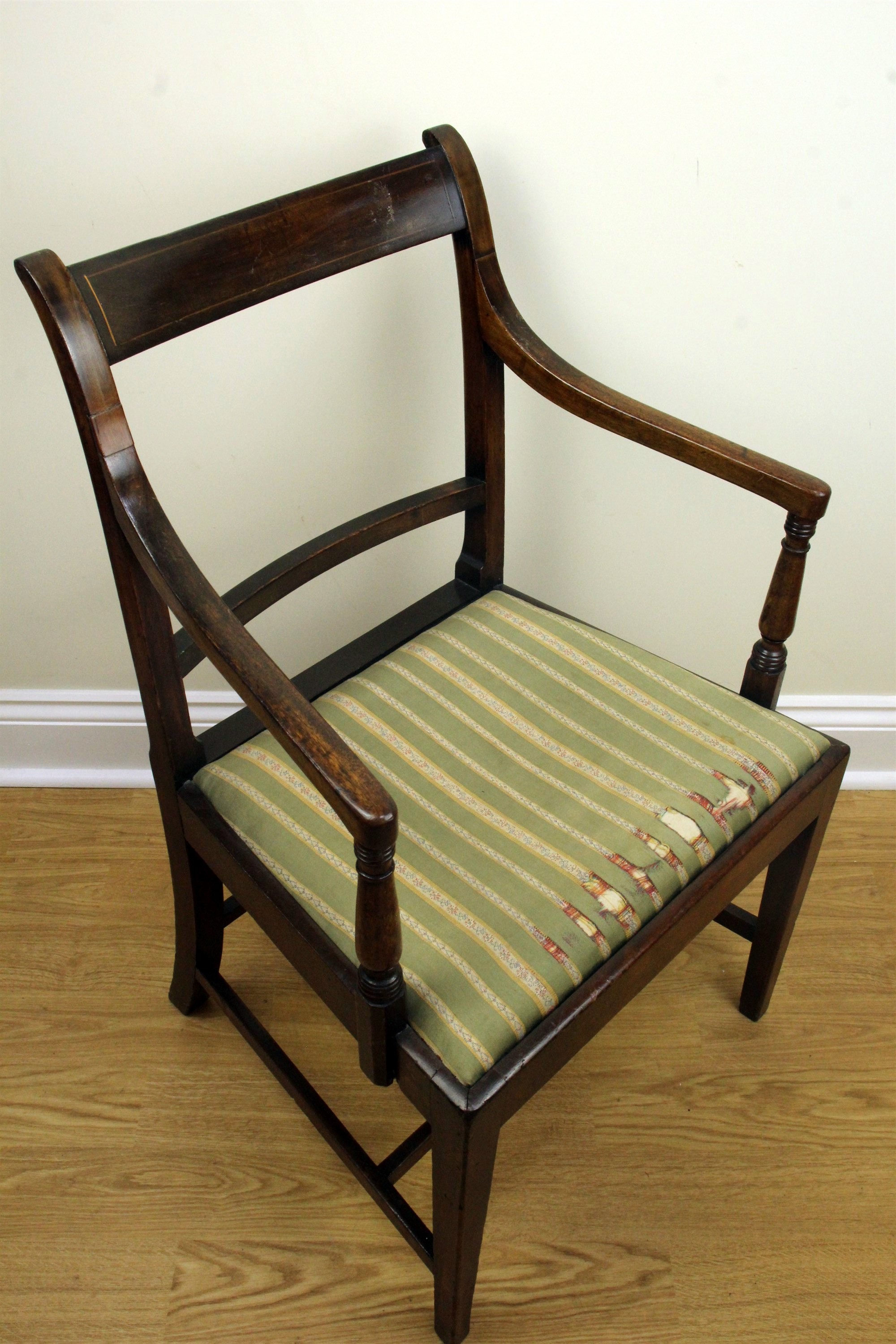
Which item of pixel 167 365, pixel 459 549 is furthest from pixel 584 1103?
pixel 167 365

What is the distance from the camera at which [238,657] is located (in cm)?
90

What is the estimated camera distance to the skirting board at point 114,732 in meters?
1.79

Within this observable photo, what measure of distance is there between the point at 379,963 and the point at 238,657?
274mm

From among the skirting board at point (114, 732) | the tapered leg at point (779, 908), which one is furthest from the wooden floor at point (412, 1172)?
the skirting board at point (114, 732)

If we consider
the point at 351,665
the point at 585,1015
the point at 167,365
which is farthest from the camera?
the point at 167,365

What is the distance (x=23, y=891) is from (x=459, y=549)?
2.72ft

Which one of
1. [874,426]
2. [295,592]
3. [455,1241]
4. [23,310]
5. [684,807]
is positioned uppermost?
[23,310]

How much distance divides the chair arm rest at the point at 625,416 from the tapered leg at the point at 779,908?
0.33m

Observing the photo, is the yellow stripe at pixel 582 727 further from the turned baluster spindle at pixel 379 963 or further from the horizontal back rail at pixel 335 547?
the turned baluster spindle at pixel 379 963

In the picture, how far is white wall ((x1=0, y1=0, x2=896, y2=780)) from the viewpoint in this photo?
1.24 meters

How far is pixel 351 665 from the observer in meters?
1.29

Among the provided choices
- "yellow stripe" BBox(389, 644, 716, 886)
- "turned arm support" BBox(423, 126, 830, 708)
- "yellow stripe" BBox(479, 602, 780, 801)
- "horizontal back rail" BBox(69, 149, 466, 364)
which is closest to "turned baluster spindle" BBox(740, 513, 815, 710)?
"turned arm support" BBox(423, 126, 830, 708)

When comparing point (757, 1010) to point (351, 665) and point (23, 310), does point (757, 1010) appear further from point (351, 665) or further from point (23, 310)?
point (23, 310)

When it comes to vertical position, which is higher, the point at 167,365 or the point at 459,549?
the point at 167,365
